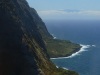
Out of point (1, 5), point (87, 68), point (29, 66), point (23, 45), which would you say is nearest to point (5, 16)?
point (1, 5)

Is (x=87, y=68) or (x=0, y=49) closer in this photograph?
(x=0, y=49)

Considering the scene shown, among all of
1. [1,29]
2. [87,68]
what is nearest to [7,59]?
[1,29]

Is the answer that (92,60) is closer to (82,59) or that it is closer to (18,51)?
(82,59)

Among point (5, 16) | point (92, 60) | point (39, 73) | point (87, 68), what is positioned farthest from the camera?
point (92, 60)

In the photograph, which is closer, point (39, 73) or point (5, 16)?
point (39, 73)

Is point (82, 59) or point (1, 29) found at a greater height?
point (1, 29)

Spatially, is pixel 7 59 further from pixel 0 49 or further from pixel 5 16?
pixel 5 16

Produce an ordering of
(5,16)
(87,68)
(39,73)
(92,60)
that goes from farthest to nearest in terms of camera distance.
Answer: (92,60) < (87,68) < (5,16) < (39,73)

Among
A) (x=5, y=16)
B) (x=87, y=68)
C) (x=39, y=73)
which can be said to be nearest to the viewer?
(x=39, y=73)

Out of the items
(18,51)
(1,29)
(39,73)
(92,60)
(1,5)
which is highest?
(1,5)
